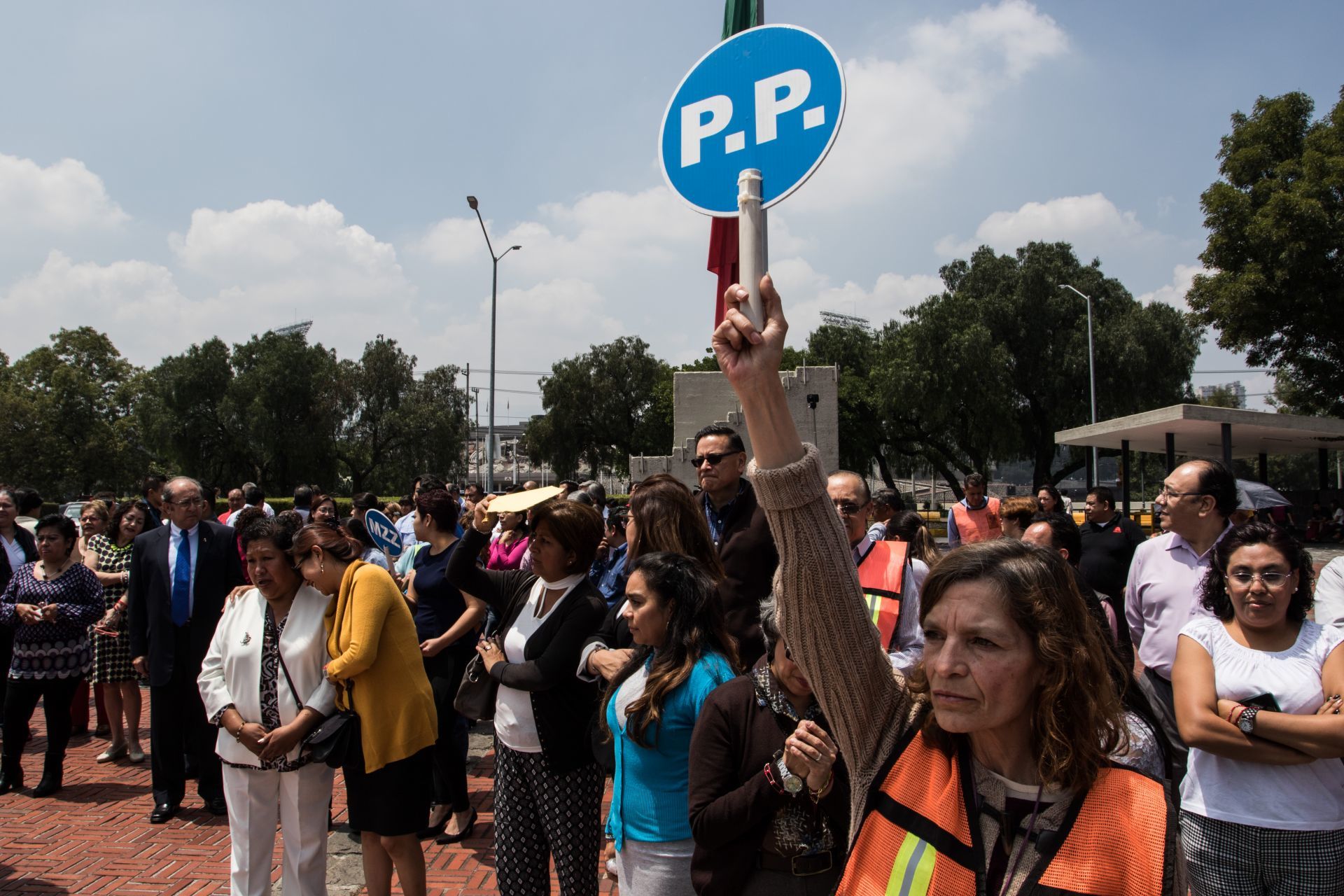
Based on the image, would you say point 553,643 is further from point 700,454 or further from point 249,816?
point 249,816

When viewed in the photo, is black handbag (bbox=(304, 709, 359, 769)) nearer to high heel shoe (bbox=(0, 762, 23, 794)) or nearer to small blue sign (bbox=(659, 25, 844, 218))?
small blue sign (bbox=(659, 25, 844, 218))

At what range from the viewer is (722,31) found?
3705 millimetres

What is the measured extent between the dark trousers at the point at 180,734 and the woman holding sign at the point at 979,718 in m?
5.24

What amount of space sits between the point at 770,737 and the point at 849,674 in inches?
33.8

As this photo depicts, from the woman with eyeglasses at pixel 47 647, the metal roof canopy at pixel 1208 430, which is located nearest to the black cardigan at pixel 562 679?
the woman with eyeglasses at pixel 47 647

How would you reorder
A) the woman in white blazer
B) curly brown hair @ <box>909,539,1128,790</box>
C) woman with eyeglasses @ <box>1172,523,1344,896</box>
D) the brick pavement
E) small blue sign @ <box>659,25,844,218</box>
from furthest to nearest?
1. the brick pavement
2. the woman in white blazer
3. woman with eyeglasses @ <box>1172,523,1344,896</box>
4. small blue sign @ <box>659,25,844,218</box>
5. curly brown hair @ <box>909,539,1128,790</box>

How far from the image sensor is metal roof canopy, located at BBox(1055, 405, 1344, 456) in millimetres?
15594

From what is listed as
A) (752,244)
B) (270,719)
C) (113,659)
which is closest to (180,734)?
(113,659)

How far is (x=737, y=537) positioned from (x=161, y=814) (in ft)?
14.1

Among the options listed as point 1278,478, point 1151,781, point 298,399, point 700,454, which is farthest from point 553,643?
point 1278,478

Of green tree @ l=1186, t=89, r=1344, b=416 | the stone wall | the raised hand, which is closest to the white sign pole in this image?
the raised hand

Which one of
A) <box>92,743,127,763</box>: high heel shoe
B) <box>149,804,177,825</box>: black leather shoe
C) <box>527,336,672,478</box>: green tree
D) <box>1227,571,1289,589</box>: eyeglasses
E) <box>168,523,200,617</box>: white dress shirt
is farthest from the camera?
<box>527,336,672,478</box>: green tree

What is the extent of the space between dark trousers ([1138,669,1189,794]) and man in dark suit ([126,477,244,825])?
17.6 feet

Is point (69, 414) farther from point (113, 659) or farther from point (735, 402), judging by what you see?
point (113, 659)
